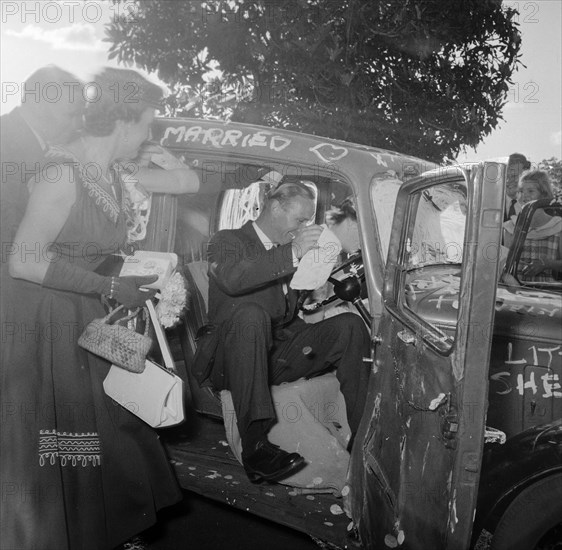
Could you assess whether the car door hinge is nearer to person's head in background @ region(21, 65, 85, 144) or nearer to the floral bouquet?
the floral bouquet

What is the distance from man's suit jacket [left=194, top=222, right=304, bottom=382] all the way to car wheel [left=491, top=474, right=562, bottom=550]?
155cm

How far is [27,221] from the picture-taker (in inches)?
107

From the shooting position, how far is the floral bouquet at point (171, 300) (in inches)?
122

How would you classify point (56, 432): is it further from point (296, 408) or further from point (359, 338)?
point (359, 338)

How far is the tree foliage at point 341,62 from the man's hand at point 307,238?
5182mm

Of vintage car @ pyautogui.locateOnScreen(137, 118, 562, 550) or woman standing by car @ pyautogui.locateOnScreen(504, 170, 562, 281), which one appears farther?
Answer: woman standing by car @ pyautogui.locateOnScreen(504, 170, 562, 281)

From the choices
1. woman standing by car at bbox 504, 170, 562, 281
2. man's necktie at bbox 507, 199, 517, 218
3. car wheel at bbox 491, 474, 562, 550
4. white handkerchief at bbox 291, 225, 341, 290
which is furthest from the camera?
man's necktie at bbox 507, 199, 517, 218

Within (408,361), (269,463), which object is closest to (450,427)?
(408,361)

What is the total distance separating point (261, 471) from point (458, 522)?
1.37 metres

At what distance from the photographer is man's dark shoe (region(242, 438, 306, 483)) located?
10.2 feet

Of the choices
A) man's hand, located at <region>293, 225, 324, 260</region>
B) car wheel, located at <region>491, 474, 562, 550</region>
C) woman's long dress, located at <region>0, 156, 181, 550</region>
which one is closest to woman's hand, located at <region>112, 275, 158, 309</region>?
woman's long dress, located at <region>0, 156, 181, 550</region>

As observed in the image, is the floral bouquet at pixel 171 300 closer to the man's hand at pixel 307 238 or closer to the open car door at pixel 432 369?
the man's hand at pixel 307 238

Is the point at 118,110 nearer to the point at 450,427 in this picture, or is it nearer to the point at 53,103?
the point at 53,103

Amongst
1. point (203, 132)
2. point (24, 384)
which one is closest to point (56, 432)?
point (24, 384)
